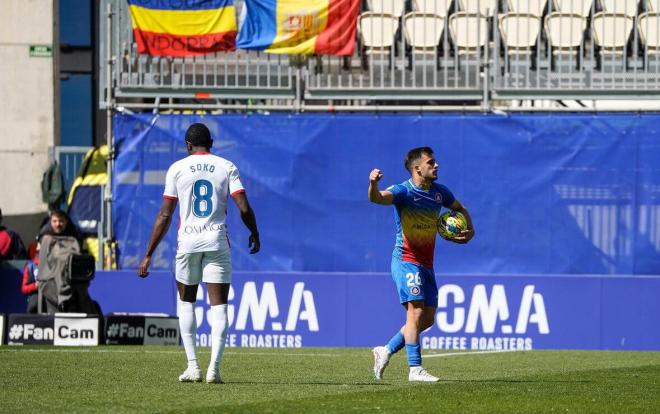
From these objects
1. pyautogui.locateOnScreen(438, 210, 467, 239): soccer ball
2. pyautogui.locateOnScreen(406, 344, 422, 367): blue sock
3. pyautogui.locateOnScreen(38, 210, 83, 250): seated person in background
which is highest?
pyautogui.locateOnScreen(438, 210, 467, 239): soccer ball

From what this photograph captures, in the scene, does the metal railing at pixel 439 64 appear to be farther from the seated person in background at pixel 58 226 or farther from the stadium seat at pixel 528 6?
the seated person in background at pixel 58 226

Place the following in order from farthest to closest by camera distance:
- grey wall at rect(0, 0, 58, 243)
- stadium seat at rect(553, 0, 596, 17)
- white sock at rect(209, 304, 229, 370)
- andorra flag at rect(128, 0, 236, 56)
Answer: grey wall at rect(0, 0, 58, 243), stadium seat at rect(553, 0, 596, 17), andorra flag at rect(128, 0, 236, 56), white sock at rect(209, 304, 229, 370)

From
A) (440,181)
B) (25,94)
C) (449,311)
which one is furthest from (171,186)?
(25,94)

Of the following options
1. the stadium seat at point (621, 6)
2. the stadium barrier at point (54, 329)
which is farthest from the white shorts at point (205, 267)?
the stadium seat at point (621, 6)

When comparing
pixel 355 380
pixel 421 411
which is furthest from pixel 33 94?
pixel 421 411

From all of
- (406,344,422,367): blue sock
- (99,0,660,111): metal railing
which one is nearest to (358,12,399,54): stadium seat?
(99,0,660,111): metal railing

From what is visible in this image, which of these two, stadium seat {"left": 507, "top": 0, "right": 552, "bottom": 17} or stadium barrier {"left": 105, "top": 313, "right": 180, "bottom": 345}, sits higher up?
stadium seat {"left": 507, "top": 0, "right": 552, "bottom": 17}

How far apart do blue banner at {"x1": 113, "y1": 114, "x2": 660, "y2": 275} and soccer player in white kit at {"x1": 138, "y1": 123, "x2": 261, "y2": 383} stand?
841 centimetres

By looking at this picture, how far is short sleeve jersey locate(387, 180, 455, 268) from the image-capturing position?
11352mm

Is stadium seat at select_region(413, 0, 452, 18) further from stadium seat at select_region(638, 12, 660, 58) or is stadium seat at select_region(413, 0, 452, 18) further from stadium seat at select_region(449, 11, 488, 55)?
stadium seat at select_region(638, 12, 660, 58)

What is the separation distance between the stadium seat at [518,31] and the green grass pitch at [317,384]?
18.1ft

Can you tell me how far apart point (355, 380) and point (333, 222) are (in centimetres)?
798

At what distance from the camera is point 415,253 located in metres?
11.4

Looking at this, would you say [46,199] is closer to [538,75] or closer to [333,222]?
[333,222]
